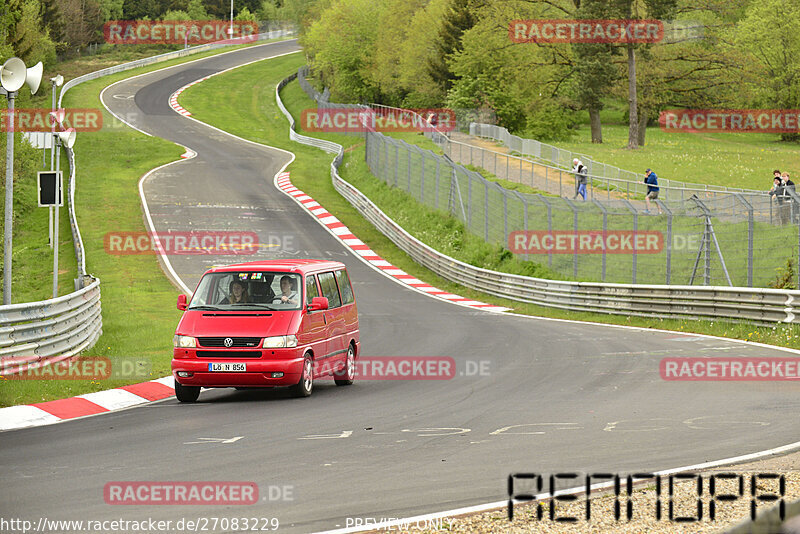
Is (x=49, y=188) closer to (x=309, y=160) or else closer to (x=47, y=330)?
(x=47, y=330)

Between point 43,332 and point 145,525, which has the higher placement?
point 145,525

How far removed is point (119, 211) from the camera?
4391 centimetres

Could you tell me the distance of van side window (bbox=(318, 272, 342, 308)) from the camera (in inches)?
584

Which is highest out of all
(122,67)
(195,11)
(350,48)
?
(195,11)

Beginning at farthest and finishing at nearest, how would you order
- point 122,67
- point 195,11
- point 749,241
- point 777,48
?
point 195,11
point 122,67
point 777,48
point 749,241

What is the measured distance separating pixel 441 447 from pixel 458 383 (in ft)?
16.4

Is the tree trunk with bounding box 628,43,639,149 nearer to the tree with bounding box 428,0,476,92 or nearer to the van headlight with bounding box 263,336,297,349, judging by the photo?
the tree with bounding box 428,0,476,92

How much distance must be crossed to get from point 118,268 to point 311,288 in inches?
881

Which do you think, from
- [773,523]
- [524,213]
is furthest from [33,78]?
[524,213]

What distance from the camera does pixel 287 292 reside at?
13.9 m

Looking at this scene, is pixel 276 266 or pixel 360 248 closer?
pixel 276 266

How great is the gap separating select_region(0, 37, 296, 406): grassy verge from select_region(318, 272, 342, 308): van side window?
3110 millimetres

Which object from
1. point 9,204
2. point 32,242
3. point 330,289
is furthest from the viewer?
point 32,242

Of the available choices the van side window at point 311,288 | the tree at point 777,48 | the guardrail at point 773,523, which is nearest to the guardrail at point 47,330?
the van side window at point 311,288
